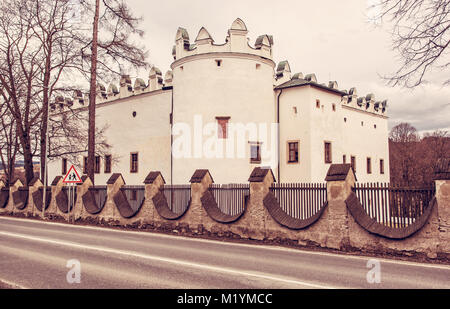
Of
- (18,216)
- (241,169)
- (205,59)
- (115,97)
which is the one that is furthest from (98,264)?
(115,97)

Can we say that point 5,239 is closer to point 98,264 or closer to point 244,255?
point 98,264

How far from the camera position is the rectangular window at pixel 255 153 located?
2477cm

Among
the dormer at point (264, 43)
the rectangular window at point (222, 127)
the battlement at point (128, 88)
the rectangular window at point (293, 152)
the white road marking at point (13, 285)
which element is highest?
the dormer at point (264, 43)

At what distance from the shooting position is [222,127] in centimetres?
2441

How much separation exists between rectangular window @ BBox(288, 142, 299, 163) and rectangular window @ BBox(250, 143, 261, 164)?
9.31 ft

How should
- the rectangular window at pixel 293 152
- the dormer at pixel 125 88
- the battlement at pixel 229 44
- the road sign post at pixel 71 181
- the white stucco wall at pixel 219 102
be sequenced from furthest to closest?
the dormer at pixel 125 88 < the rectangular window at pixel 293 152 < the battlement at pixel 229 44 < the white stucco wall at pixel 219 102 < the road sign post at pixel 71 181

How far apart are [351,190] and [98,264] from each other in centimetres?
760

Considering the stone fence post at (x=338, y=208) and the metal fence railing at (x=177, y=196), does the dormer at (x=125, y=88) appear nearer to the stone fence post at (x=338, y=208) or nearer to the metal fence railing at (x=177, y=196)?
the metal fence railing at (x=177, y=196)

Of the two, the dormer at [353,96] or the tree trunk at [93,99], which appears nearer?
the tree trunk at [93,99]

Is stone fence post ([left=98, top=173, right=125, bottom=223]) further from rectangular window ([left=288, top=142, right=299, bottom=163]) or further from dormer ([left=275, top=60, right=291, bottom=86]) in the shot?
dormer ([left=275, top=60, right=291, bottom=86])

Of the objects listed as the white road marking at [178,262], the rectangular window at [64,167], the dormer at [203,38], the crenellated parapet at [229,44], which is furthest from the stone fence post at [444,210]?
the rectangular window at [64,167]

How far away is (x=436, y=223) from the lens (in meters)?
9.63

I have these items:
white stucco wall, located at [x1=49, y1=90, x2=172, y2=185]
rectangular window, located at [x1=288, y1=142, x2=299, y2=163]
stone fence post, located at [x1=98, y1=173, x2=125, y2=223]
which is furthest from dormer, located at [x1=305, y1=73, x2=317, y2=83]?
stone fence post, located at [x1=98, y1=173, x2=125, y2=223]

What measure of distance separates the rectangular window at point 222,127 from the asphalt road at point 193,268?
→ 13149 millimetres
